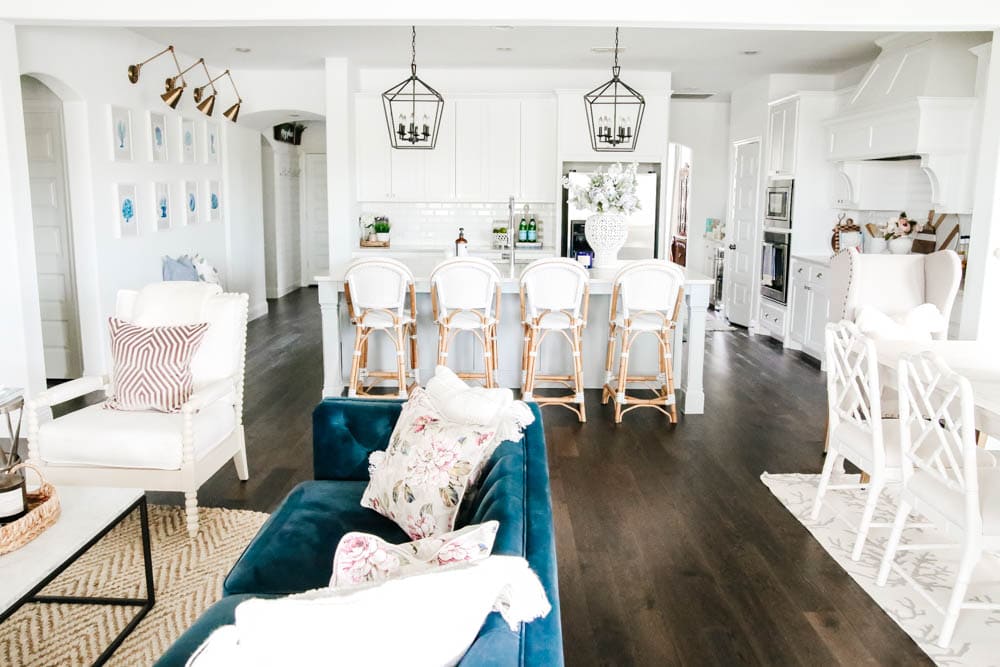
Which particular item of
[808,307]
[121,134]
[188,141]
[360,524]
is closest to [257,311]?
[188,141]

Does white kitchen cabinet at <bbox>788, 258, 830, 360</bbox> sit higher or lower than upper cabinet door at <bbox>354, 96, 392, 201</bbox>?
lower

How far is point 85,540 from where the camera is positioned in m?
2.44

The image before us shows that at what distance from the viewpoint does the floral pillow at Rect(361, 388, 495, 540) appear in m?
2.25

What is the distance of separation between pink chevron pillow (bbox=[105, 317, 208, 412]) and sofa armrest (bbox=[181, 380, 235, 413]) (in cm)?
11

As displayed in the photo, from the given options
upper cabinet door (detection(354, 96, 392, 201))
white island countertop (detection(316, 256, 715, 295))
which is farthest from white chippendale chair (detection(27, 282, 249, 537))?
upper cabinet door (detection(354, 96, 392, 201))

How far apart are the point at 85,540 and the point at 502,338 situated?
3.74 meters

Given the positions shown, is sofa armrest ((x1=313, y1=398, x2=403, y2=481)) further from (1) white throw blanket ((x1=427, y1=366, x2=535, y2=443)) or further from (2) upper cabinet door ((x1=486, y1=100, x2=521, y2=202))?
(2) upper cabinet door ((x1=486, y1=100, x2=521, y2=202))

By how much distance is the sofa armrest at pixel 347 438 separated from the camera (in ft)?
9.51

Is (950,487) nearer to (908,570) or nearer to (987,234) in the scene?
(908,570)

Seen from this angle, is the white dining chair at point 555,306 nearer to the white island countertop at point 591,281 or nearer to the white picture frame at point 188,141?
the white island countertop at point 591,281

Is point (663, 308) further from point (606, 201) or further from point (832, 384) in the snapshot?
point (832, 384)

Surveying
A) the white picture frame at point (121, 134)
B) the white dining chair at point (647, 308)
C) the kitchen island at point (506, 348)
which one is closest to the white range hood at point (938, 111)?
the kitchen island at point (506, 348)

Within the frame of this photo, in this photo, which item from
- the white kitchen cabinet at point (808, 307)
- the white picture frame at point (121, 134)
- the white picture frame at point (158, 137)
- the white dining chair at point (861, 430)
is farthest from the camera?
the white kitchen cabinet at point (808, 307)

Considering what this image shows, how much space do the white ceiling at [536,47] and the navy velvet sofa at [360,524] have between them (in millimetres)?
4288
